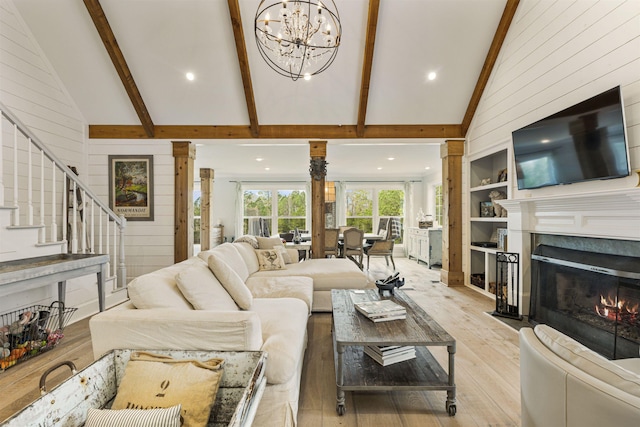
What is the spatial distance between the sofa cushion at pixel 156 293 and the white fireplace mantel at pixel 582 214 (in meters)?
3.02

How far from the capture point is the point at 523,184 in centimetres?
329

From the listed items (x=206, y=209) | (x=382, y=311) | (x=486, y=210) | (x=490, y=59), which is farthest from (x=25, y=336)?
(x=490, y=59)

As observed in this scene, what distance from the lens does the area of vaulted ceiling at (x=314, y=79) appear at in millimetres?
3557

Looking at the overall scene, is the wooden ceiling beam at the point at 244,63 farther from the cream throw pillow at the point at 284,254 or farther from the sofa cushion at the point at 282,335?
the sofa cushion at the point at 282,335

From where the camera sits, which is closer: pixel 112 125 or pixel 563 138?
pixel 563 138

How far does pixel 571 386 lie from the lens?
A: 979 millimetres

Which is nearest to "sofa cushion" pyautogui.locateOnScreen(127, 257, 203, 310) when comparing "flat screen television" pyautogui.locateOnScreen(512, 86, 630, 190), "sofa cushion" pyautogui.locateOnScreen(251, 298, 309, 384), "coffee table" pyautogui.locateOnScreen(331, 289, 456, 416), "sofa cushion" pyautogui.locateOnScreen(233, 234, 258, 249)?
"sofa cushion" pyautogui.locateOnScreen(251, 298, 309, 384)

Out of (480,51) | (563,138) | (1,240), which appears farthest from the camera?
(480,51)

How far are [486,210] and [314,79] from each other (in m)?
3.14

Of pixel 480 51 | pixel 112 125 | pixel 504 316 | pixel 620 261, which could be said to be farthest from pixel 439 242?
pixel 112 125

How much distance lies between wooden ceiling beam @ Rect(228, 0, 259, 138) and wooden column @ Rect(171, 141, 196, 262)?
1.14m

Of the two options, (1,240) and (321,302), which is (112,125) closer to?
(1,240)

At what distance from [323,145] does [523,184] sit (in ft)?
9.17

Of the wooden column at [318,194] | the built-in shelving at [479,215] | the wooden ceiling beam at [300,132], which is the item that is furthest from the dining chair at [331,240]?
the built-in shelving at [479,215]
